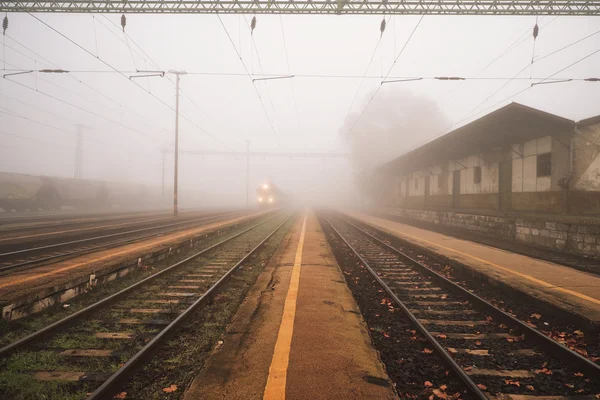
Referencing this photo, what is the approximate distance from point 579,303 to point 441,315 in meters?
2.24

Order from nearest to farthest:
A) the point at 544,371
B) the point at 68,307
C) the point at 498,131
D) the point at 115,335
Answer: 1. the point at 544,371
2. the point at 115,335
3. the point at 68,307
4. the point at 498,131

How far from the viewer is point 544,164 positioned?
12.7 m

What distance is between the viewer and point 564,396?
2889 mm

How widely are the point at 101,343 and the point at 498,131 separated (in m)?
16.1

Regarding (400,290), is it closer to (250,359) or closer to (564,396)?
(564,396)

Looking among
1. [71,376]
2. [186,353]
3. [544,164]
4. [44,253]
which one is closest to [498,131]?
[544,164]

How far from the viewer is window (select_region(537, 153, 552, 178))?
12.3 meters

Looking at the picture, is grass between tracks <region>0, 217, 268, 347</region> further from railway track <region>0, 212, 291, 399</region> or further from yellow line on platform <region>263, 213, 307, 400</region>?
yellow line on platform <region>263, 213, 307, 400</region>

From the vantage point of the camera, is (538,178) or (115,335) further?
(538,178)

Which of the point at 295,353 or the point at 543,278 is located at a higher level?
the point at 543,278

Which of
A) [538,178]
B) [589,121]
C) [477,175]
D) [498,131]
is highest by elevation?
[498,131]

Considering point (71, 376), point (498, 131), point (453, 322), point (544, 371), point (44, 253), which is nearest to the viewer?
point (71, 376)

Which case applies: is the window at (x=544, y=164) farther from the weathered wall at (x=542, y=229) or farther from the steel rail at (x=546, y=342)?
the steel rail at (x=546, y=342)

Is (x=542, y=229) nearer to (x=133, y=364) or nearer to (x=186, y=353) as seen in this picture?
(x=186, y=353)
